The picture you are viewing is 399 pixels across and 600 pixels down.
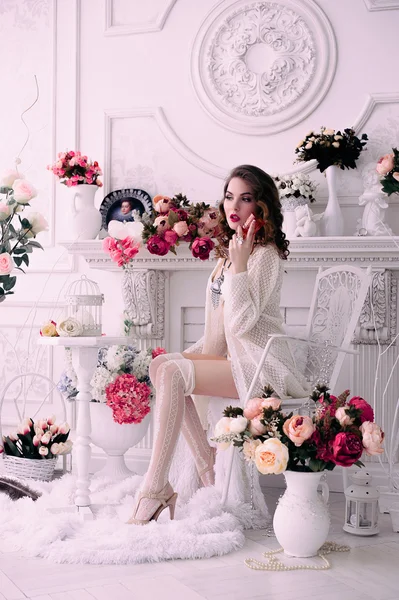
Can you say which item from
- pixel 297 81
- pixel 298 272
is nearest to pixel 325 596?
pixel 298 272

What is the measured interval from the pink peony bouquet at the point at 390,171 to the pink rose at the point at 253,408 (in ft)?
4.89

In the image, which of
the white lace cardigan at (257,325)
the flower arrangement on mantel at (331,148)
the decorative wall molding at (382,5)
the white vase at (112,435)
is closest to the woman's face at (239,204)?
the white lace cardigan at (257,325)

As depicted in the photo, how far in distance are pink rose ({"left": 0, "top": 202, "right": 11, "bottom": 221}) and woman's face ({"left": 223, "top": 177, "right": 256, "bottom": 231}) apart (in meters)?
0.93

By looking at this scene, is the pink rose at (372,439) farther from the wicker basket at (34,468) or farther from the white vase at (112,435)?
the wicker basket at (34,468)

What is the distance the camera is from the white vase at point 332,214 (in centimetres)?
400

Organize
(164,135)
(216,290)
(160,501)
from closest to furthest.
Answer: (160,501)
(216,290)
(164,135)

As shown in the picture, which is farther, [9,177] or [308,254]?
[308,254]

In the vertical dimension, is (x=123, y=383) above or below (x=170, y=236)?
below

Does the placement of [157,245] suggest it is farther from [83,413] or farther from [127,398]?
[83,413]

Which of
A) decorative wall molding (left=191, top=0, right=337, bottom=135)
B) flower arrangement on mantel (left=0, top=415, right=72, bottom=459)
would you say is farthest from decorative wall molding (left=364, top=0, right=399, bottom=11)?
flower arrangement on mantel (left=0, top=415, right=72, bottom=459)

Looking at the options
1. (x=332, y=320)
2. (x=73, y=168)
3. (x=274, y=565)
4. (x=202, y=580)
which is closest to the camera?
(x=202, y=580)

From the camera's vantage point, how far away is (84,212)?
4.25 m

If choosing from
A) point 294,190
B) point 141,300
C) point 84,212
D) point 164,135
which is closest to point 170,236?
point 141,300

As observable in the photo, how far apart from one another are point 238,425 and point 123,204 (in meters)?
1.96
